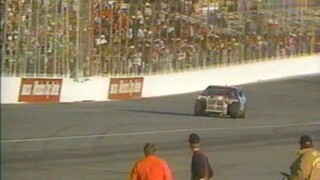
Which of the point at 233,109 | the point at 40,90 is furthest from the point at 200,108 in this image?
the point at 40,90

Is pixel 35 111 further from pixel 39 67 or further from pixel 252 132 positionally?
pixel 252 132

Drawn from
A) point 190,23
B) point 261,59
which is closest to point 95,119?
point 190,23

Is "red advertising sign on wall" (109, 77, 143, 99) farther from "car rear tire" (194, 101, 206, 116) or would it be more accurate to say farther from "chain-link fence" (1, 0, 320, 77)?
"car rear tire" (194, 101, 206, 116)

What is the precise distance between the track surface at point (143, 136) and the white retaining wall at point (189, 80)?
1012mm

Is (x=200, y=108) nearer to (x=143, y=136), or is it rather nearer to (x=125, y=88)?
(x=125, y=88)

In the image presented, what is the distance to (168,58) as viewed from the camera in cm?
5188

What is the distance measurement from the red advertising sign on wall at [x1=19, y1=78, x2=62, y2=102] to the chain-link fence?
0.41m

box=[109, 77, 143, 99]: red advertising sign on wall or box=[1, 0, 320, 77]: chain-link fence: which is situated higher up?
box=[1, 0, 320, 77]: chain-link fence

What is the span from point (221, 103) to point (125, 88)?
30.5ft

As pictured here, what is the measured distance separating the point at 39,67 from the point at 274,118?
10.4 metres

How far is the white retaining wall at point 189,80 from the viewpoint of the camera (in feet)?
147

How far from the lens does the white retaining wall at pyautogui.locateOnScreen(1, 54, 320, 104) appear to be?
44938 mm

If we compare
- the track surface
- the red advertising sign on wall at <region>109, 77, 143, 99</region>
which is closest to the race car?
the track surface

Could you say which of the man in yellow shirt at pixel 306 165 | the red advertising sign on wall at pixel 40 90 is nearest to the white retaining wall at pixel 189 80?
the red advertising sign on wall at pixel 40 90
